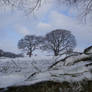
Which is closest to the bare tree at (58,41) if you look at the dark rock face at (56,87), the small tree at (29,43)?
the small tree at (29,43)

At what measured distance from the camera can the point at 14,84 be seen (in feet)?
6.15

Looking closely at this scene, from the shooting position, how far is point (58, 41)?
19234 millimetres

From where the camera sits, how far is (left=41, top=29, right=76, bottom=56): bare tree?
18.2 meters

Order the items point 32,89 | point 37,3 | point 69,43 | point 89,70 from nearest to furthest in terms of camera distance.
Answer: point 32,89 → point 89,70 → point 37,3 → point 69,43

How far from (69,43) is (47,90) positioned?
54.4ft

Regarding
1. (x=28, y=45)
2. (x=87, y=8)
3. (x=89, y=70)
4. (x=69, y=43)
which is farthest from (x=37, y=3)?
(x=28, y=45)

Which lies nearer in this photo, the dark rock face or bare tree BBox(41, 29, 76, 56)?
the dark rock face

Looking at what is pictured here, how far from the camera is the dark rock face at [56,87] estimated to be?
70.9 inches

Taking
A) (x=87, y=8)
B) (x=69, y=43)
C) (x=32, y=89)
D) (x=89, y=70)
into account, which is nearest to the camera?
(x=32, y=89)

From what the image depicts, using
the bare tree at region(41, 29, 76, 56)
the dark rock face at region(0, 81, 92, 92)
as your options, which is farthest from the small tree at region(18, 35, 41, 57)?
the dark rock face at region(0, 81, 92, 92)

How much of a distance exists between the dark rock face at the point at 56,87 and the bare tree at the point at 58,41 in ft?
49.9

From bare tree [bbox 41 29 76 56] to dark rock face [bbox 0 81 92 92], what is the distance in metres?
15.2

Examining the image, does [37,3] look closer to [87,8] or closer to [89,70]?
[87,8]

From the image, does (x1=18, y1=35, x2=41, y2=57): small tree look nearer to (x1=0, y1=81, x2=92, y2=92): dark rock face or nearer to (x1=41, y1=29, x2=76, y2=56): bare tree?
(x1=41, y1=29, x2=76, y2=56): bare tree
